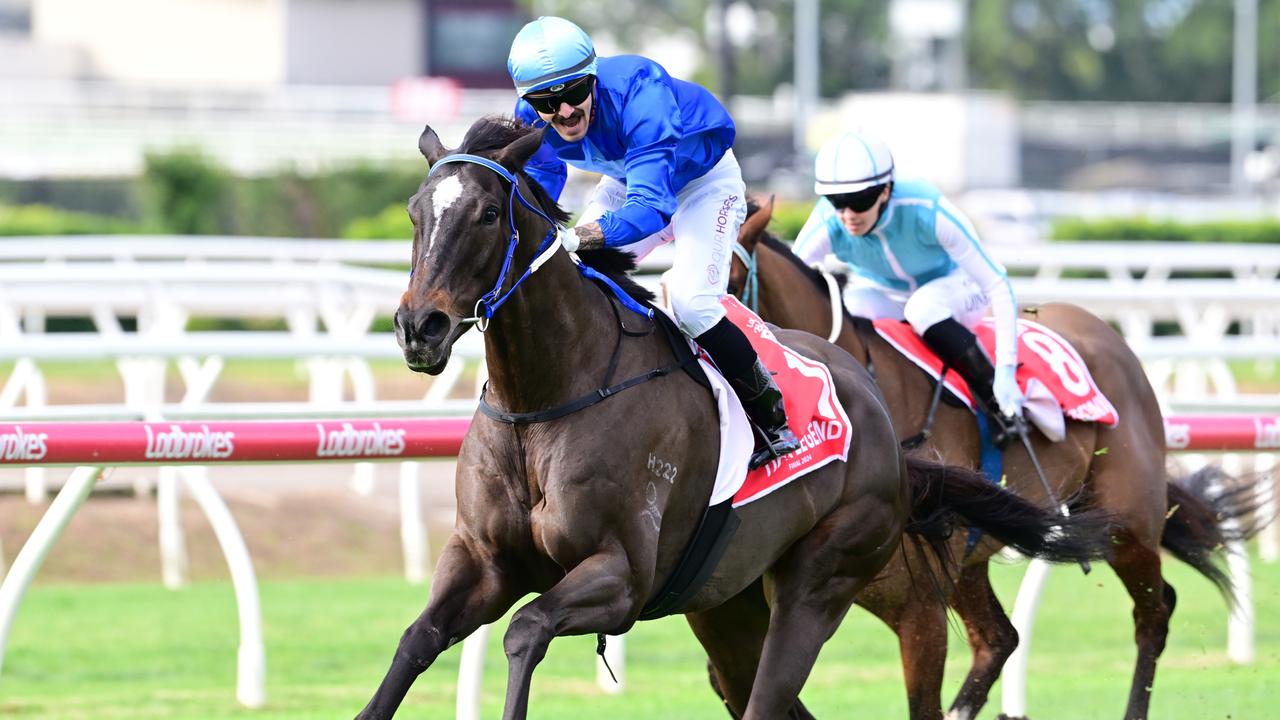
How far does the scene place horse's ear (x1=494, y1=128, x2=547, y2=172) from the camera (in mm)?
3754

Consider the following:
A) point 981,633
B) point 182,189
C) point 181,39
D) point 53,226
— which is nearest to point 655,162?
point 981,633

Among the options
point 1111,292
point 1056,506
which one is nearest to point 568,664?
point 1056,506

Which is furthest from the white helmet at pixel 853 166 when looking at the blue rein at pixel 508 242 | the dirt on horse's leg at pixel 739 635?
the blue rein at pixel 508 242

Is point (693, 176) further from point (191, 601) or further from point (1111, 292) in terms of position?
point (1111, 292)

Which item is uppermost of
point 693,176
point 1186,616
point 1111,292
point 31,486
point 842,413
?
point 693,176

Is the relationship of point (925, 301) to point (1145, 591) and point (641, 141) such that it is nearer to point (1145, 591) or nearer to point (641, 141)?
point (1145, 591)

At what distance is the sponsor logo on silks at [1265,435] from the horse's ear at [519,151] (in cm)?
354

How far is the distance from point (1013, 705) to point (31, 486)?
16.3 feet

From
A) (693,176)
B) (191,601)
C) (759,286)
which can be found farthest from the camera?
(191,601)

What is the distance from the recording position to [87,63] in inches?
1677

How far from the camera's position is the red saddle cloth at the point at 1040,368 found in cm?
580

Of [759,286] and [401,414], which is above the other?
[759,286]

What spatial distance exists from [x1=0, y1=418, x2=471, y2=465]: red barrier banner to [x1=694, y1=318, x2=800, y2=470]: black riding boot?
1.34 meters

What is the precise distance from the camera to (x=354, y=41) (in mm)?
41562
